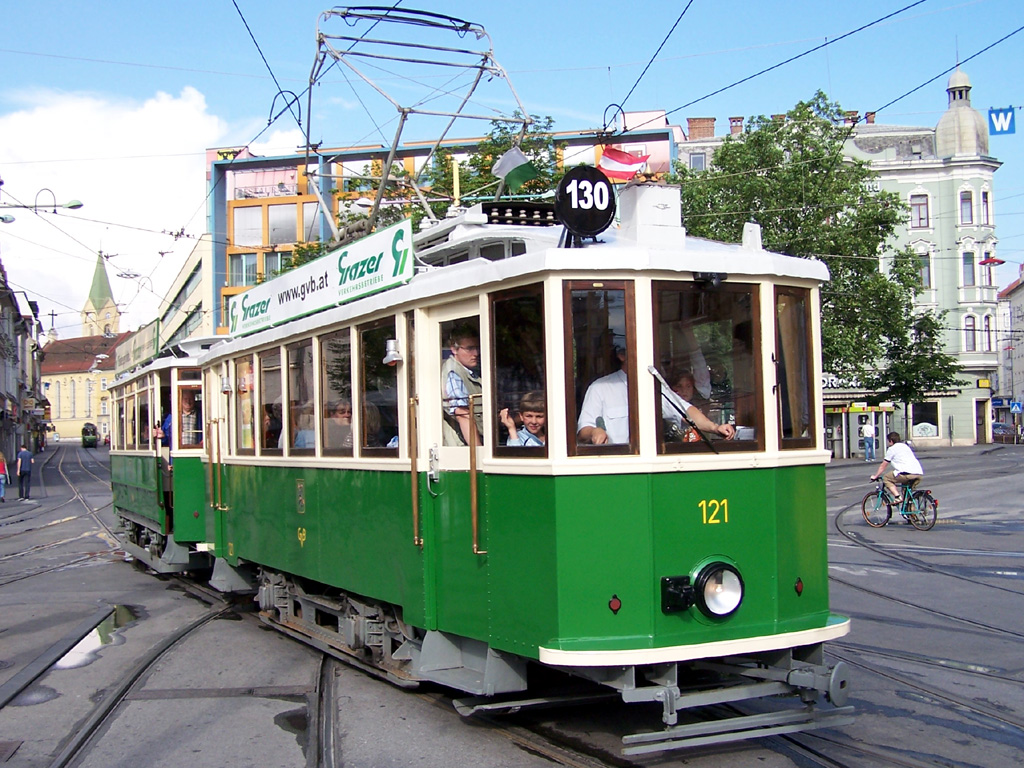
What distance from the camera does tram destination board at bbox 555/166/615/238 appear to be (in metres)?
5.62

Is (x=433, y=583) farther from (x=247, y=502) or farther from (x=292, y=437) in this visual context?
(x=247, y=502)

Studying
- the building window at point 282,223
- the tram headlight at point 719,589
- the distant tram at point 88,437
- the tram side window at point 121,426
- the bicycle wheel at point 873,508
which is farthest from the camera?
the distant tram at point 88,437

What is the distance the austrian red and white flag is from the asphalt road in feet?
10.7

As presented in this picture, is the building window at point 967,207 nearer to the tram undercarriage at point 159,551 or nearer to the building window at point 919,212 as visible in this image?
the building window at point 919,212

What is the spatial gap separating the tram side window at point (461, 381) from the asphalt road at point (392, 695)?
170 centimetres

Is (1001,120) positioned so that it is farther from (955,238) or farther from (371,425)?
(955,238)

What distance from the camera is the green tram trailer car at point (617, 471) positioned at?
536 cm

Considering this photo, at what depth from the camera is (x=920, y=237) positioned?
56.4m

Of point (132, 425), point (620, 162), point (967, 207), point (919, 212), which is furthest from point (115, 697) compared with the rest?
point (967, 207)

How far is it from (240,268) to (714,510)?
56.6 meters

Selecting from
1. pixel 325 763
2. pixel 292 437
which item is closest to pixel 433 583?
pixel 325 763

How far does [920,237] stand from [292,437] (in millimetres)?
53255

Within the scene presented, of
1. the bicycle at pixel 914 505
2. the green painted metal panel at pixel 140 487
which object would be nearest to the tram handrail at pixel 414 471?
the green painted metal panel at pixel 140 487

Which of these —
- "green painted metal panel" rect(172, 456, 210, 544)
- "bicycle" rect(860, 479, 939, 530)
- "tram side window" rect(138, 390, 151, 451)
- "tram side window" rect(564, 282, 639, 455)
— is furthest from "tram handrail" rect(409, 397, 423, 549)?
"bicycle" rect(860, 479, 939, 530)
